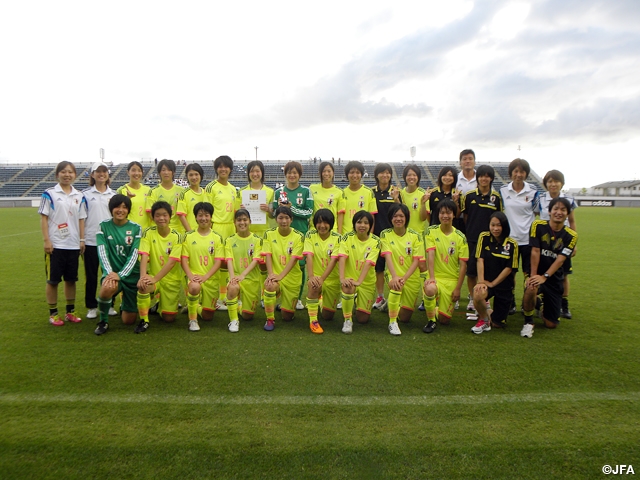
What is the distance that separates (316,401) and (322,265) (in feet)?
6.88

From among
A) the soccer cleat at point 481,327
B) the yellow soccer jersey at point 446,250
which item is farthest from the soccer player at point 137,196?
the soccer cleat at point 481,327

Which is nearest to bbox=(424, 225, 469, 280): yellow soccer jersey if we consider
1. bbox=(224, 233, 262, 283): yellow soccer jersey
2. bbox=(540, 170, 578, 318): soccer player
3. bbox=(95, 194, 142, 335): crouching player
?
Result: bbox=(540, 170, 578, 318): soccer player

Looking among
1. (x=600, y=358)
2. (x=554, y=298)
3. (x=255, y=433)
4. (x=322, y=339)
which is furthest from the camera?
(x=554, y=298)

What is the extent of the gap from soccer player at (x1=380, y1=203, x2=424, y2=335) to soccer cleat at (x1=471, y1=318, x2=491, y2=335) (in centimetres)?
71

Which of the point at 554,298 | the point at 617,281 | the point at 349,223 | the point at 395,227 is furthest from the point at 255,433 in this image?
the point at 617,281

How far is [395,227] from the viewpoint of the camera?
4.74 metres

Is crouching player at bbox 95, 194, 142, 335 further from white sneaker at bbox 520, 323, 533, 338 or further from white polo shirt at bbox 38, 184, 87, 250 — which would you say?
white sneaker at bbox 520, 323, 533, 338

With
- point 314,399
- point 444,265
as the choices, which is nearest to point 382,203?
point 444,265

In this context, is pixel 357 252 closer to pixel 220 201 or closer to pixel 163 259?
pixel 220 201

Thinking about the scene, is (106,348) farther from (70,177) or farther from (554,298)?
(554,298)

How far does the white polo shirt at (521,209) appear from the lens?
15.7ft

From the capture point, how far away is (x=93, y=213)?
15.7 feet

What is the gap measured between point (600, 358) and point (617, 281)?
4.27 m

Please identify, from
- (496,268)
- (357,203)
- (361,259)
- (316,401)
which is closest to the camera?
(316,401)
